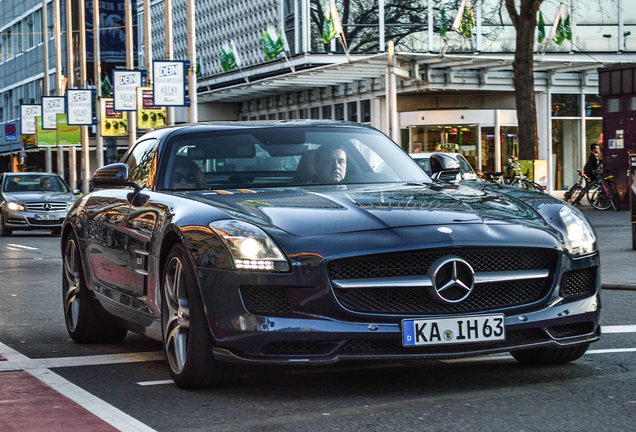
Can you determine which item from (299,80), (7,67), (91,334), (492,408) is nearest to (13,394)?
(91,334)

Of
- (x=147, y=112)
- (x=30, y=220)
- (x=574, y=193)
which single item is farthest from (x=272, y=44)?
(x=30, y=220)

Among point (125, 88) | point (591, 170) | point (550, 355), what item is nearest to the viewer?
point (550, 355)

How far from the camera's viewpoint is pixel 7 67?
280 ft

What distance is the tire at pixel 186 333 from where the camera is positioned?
212 inches

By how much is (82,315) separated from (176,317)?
200 cm

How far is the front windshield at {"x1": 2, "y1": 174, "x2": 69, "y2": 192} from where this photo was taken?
26.2 meters

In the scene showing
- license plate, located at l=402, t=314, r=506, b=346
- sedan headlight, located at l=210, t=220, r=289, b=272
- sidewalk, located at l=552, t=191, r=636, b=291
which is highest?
sedan headlight, located at l=210, t=220, r=289, b=272

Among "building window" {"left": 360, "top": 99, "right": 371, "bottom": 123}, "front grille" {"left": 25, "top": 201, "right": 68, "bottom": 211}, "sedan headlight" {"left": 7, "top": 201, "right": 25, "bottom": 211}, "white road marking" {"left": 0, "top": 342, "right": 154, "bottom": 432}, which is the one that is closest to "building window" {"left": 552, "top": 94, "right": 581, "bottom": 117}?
"building window" {"left": 360, "top": 99, "right": 371, "bottom": 123}

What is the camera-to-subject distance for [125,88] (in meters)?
34.1

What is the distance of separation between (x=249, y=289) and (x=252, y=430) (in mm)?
764

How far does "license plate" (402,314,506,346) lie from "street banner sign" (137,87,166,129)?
92.1ft

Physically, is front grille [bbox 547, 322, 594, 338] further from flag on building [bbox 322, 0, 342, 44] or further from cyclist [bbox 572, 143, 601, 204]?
flag on building [bbox 322, 0, 342, 44]

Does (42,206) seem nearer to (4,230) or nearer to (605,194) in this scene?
(4,230)

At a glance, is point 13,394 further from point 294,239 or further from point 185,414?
point 294,239
